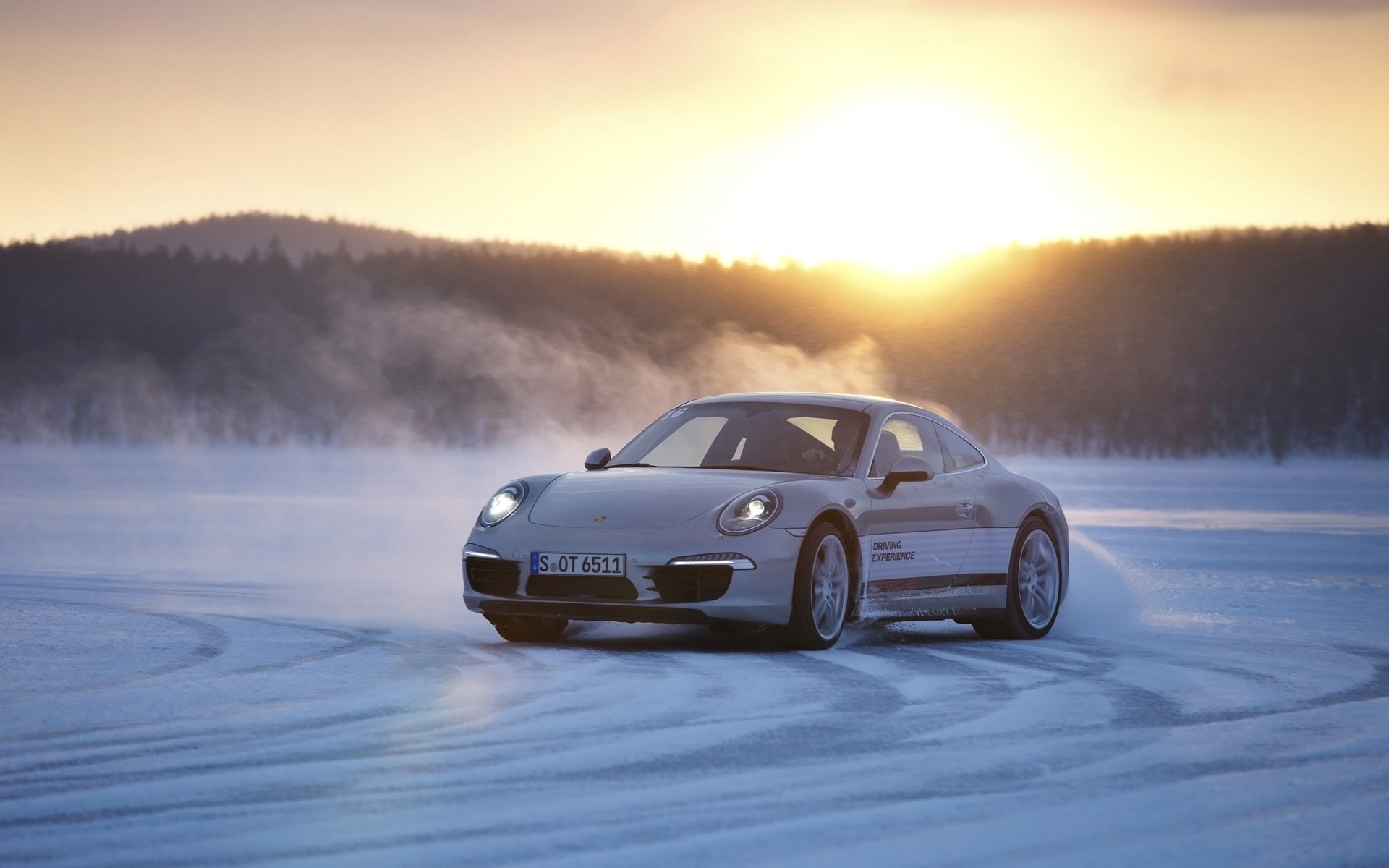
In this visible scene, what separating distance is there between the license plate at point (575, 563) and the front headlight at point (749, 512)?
0.58 m

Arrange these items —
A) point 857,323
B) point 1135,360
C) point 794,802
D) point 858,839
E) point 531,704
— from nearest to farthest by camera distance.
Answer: point 858,839 < point 794,802 < point 531,704 < point 1135,360 < point 857,323

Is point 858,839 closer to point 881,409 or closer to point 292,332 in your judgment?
point 881,409

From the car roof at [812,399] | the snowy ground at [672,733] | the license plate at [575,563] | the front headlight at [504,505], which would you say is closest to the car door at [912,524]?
the car roof at [812,399]

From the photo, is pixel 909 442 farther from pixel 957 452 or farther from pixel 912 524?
pixel 912 524

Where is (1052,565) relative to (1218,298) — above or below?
below

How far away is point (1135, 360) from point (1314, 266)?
48.9 feet

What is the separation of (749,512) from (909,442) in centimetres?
197

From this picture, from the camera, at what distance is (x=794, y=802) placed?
18.4 feet

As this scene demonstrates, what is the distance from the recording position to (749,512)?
1002 cm

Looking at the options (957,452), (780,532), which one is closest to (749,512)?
(780,532)

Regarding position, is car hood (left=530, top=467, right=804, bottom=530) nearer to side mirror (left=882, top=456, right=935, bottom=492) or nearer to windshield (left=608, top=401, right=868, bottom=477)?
windshield (left=608, top=401, right=868, bottom=477)

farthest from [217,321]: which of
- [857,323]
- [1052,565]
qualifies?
[1052,565]

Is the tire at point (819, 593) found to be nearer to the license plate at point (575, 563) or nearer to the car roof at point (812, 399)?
the license plate at point (575, 563)

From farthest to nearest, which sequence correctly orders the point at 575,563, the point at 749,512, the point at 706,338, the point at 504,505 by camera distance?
the point at 706,338 < the point at 504,505 < the point at 749,512 < the point at 575,563
